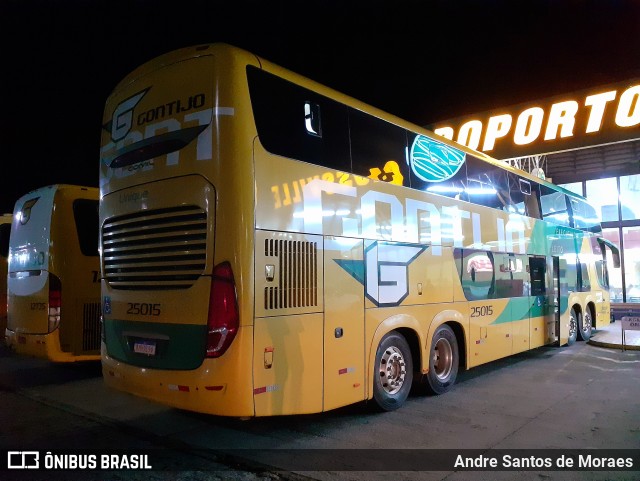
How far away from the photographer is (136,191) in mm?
5441

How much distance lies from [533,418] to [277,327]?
373 cm

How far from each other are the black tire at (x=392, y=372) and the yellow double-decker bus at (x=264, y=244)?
2 centimetres

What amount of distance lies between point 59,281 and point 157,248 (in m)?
4.34

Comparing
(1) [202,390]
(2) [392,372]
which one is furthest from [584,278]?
(1) [202,390]

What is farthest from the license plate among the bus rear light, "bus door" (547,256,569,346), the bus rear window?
"bus door" (547,256,569,346)

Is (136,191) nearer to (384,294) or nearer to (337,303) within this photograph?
(337,303)

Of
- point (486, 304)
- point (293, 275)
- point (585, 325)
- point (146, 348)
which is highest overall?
point (293, 275)

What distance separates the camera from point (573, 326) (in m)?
12.9

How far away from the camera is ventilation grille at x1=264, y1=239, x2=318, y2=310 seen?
16.2 feet

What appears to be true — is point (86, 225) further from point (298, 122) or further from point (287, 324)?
point (287, 324)

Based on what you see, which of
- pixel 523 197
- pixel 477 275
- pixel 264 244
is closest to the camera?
pixel 264 244

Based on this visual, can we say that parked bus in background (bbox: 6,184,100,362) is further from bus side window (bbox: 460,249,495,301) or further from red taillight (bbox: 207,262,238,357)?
bus side window (bbox: 460,249,495,301)

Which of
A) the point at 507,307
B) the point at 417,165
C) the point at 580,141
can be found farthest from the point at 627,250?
the point at 417,165

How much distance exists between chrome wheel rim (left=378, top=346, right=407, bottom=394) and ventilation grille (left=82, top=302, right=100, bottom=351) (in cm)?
531
